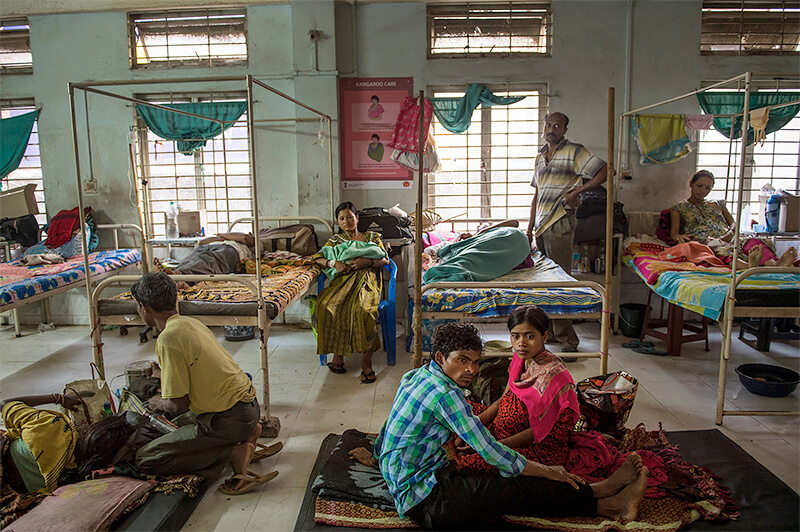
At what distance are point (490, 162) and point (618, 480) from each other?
4.42 m

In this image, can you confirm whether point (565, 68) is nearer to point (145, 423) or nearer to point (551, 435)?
point (551, 435)

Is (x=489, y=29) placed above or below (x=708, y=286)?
above

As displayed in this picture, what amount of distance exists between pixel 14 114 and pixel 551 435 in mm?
7241

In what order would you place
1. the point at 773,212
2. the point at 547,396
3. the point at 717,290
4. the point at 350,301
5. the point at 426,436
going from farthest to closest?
the point at 773,212
the point at 350,301
the point at 717,290
the point at 547,396
the point at 426,436

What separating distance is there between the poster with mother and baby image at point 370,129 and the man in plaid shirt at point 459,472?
405 cm

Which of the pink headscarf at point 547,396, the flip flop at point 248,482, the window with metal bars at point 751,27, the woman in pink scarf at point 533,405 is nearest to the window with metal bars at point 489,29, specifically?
the window with metal bars at point 751,27

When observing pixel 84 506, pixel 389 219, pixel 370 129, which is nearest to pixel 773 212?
pixel 389 219

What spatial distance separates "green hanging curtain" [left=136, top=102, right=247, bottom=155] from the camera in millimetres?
5980

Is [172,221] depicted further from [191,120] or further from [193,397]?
[193,397]

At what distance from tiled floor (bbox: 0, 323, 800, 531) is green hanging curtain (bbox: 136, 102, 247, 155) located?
2340 mm

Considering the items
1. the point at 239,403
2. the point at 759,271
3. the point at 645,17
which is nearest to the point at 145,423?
the point at 239,403

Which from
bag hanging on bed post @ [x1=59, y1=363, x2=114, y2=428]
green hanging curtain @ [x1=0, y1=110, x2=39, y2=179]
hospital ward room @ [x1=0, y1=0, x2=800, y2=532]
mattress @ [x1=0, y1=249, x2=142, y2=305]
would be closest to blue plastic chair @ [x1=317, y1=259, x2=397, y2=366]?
hospital ward room @ [x1=0, y1=0, x2=800, y2=532]

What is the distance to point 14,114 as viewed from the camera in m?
6.41

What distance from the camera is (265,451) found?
322 centimetres
